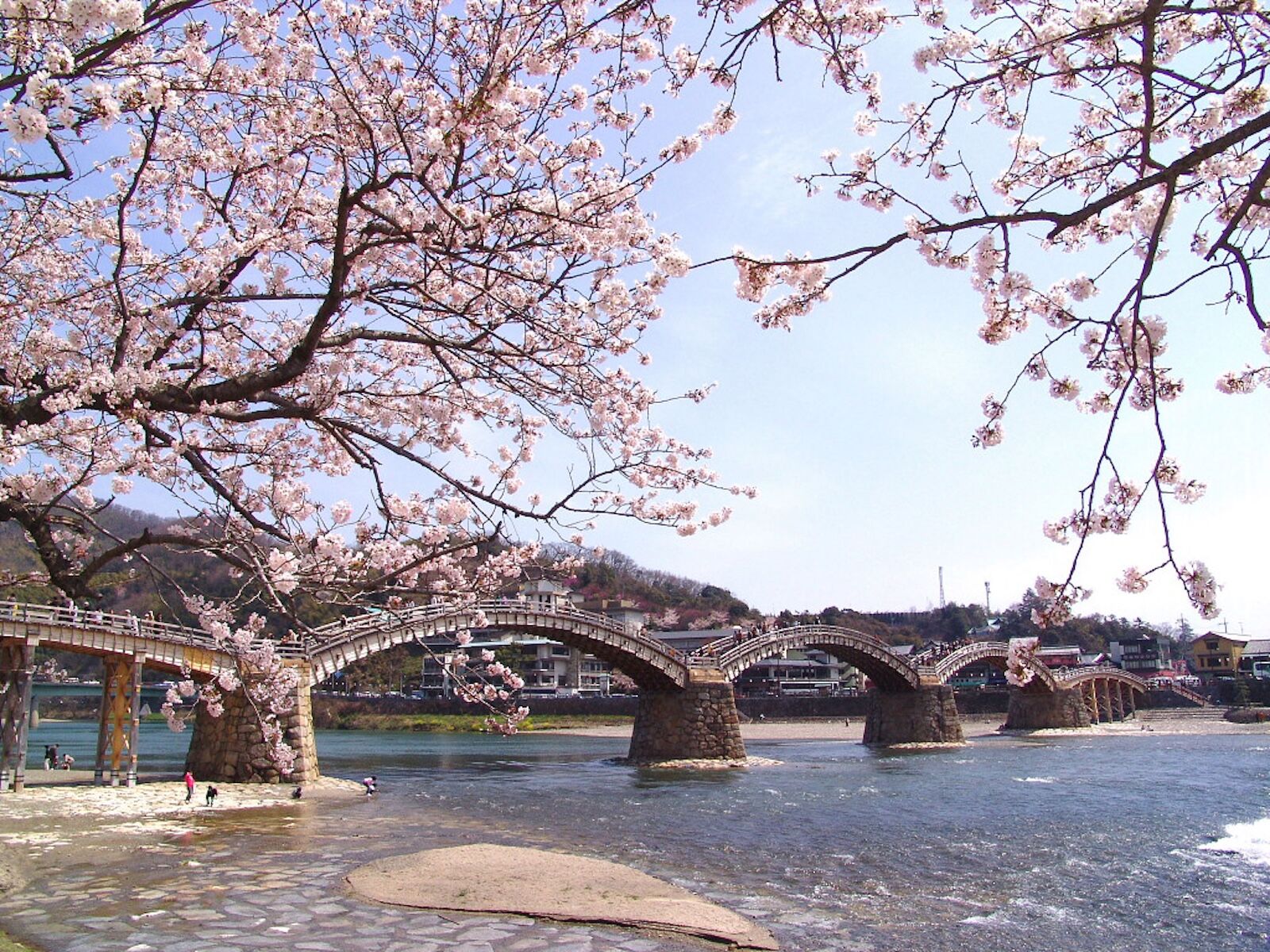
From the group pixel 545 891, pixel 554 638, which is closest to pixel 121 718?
pixel 554 638

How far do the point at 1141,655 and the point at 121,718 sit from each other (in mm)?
91611

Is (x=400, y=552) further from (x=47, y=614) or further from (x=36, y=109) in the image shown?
(x=47, y=614)

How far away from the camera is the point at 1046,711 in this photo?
5516 cm

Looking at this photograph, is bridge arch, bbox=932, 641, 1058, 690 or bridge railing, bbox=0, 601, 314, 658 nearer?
bridge railing, bbox=0, 601, 314, 658

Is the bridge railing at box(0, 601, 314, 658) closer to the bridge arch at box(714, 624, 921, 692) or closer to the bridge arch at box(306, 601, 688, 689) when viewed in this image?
the bridge arch at box(306, 601, 688, 689)

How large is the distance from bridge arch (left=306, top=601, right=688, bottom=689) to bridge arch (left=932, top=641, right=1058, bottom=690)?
19.0 m

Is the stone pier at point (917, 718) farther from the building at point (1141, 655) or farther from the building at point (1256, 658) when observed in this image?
the building at point (1141, 655)

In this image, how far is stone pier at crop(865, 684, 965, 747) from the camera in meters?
44.4

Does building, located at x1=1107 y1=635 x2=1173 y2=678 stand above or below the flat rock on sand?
above

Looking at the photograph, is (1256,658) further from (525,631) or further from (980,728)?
(525,631)

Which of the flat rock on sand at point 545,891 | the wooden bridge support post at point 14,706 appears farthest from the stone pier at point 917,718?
the wooden bridge support post at point 14,706

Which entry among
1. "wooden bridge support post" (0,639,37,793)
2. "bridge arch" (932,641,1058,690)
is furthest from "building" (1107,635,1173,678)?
"wooden bridge support post" (0,639,37,793)

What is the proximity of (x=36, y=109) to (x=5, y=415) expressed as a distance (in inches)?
96.8

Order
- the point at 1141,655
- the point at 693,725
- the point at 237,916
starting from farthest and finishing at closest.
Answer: the point at 1141,655, the point at 693,725, the point at 237,916
